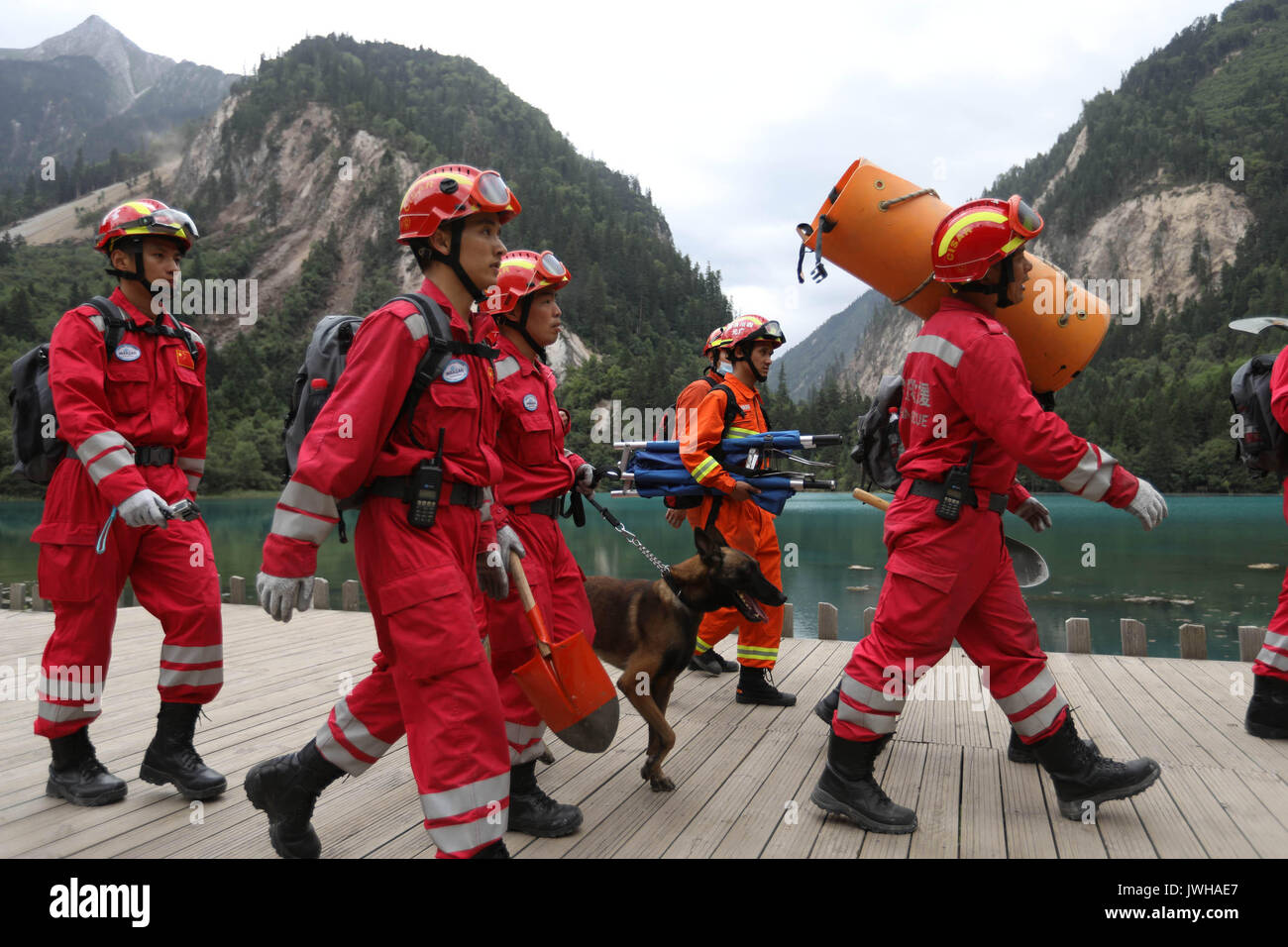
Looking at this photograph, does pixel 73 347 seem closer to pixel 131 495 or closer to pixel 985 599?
pixel 131 495

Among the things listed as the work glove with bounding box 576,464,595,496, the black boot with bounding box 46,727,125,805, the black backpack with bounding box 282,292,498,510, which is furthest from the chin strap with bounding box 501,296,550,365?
the black boot with bounding box 46,727,125,805

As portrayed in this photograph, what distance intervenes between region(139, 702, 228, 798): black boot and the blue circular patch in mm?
2253

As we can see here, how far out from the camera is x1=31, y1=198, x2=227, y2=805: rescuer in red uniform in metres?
3.73

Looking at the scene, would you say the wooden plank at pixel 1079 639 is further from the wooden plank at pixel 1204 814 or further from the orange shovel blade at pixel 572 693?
the orange shovel blade at pixel 572 693

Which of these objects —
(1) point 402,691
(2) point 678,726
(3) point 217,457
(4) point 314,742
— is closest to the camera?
(1) point 402,691

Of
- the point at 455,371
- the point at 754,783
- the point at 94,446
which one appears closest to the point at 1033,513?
the point at 754,783

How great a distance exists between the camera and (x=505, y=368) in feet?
13.0

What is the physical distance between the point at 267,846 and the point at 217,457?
237 ft

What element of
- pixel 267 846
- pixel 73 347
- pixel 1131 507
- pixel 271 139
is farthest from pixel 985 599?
pixel 271 139

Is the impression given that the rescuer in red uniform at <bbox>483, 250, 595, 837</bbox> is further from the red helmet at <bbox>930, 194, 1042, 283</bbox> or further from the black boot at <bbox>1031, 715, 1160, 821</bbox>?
the black boot at <bbox>1031, 715, 1160, 821</bbox>

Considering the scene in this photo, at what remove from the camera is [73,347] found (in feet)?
12.1

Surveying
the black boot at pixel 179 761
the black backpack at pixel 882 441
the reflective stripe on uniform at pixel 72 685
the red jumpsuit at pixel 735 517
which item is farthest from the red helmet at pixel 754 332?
the reflective stripe on uniform at pixel 72 685

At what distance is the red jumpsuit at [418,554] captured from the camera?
8.13ft

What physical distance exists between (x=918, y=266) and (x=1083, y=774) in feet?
7.15
